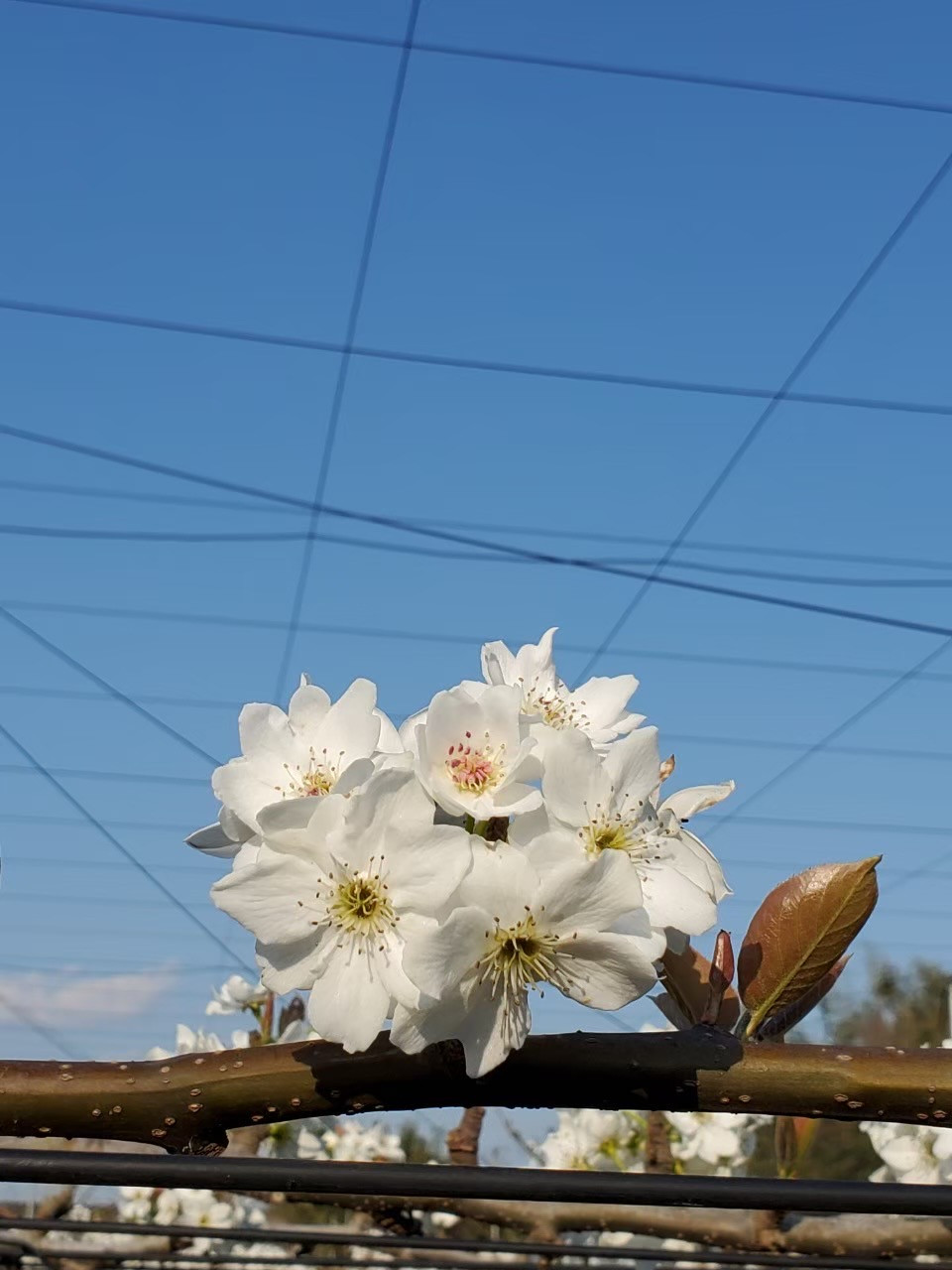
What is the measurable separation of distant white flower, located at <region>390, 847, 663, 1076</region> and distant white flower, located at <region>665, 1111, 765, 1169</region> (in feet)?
6.54

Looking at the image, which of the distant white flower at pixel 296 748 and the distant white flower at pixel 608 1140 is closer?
the distant white flower at pixel 296 748

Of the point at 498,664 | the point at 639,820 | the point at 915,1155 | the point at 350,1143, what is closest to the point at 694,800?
the point at 639,820

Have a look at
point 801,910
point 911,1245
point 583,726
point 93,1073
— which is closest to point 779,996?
point 801,910

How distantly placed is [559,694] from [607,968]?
0.61ft

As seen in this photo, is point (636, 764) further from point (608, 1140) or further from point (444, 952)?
point (608, 1140)

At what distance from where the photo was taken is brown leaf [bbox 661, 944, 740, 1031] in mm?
654

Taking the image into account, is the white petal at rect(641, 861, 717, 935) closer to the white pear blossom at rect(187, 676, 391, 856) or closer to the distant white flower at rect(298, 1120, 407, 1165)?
the white pear blossom at rect(187, 676, 391, 856)

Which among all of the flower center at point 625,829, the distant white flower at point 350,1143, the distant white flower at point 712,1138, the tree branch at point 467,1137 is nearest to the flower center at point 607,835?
the flower center at point 625,829

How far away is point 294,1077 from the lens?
1.94 feet

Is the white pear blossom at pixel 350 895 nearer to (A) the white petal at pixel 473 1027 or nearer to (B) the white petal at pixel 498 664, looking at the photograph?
(A) the white petal at pixel 473 1027

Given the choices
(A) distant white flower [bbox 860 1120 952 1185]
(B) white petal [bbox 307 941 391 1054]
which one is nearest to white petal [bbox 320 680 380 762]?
(B) white petal [bbox 307 941 391 1054]

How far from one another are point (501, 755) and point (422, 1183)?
179mm

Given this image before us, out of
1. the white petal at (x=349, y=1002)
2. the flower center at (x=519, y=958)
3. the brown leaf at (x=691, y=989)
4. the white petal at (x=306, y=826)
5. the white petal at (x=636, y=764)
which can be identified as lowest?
the white petal at (x=349, y=1002)

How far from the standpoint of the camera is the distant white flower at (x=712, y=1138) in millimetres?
2457
